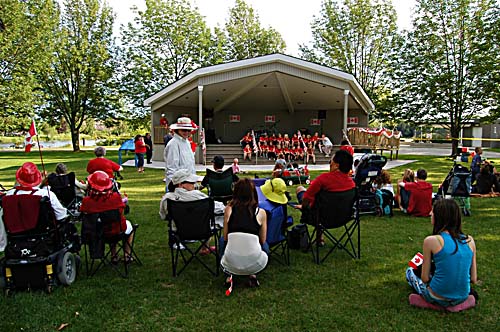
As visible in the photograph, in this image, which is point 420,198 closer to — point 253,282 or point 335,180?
point 335,180

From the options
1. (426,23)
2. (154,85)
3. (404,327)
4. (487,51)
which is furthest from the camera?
(154,85)

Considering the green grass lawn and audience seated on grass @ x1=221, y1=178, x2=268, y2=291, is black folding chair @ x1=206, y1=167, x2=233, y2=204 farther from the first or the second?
audience seated on grass @ x1=221, y1=178, x2=268, y2=291

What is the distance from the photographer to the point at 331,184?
13.2ft

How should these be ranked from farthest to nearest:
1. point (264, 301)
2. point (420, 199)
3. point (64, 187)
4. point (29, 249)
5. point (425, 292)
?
point (420, 199) < point (64, 187) < point (29, 249) < point (264, 301) < point (425, 292)

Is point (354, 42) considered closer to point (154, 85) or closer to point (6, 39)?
point (154, 85)

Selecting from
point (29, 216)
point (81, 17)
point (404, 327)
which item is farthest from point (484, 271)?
point (81, 17)

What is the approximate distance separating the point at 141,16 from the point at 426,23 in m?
18.2

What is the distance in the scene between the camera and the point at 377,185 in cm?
659

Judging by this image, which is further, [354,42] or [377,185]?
[354,42]

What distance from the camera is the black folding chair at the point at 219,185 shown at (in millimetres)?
5559

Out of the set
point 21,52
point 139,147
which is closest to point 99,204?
point 139,147

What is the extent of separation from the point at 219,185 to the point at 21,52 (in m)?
19.6

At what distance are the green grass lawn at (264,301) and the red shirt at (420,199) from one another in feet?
5.57

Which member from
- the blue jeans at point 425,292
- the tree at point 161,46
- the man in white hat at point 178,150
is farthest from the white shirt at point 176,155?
the tree at point 161,46
